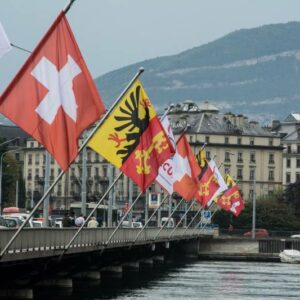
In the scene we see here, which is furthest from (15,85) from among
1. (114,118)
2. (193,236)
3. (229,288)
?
(193,236)

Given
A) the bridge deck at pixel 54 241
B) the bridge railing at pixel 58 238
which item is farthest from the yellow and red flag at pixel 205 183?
the bridge deck at pixel 54 241

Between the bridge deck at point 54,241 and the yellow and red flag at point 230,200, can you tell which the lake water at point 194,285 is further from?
the yellow and red flag at point 230,200

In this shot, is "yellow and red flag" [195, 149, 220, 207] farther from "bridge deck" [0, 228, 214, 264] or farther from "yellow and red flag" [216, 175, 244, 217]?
"yellow and red flag" [216, 175, 244, 217]

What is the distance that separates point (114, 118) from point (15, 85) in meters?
17.6

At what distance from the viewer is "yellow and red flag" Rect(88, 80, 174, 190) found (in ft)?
178

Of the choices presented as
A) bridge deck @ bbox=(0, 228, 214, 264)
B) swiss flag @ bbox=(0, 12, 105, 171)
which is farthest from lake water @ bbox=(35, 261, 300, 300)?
swiss flag @ bbox=(0, 12, 105, 171)

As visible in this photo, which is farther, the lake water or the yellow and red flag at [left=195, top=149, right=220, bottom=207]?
the yellow and red flag at [left=195, top=149, right=220, bottom=207]

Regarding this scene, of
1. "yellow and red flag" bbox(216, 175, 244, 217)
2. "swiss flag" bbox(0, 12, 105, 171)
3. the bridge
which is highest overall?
"yellow and red flag" bbox(216, 175, 244, 217)

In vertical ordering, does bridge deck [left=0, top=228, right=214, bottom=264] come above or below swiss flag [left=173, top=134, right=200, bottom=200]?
below

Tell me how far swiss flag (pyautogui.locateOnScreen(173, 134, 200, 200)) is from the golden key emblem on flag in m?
20.1

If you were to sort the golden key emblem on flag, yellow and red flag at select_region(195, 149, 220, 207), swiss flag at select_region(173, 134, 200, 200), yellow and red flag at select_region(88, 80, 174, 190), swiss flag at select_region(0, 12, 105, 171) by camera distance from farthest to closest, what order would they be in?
yellow and red flag at select_region(195, 149, 220, 207)
swiss flag at select_region(173, 134, 200, 200)
the golden key emblem on flag
yellow and red flag at select_region(88, 80, 174, 190)
swiss flag at select_region(0, 12, 105, 171)

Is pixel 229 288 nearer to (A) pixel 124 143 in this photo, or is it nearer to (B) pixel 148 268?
(B) pixel 148 268

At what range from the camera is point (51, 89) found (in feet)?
128

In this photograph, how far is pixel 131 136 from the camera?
5478 cm
